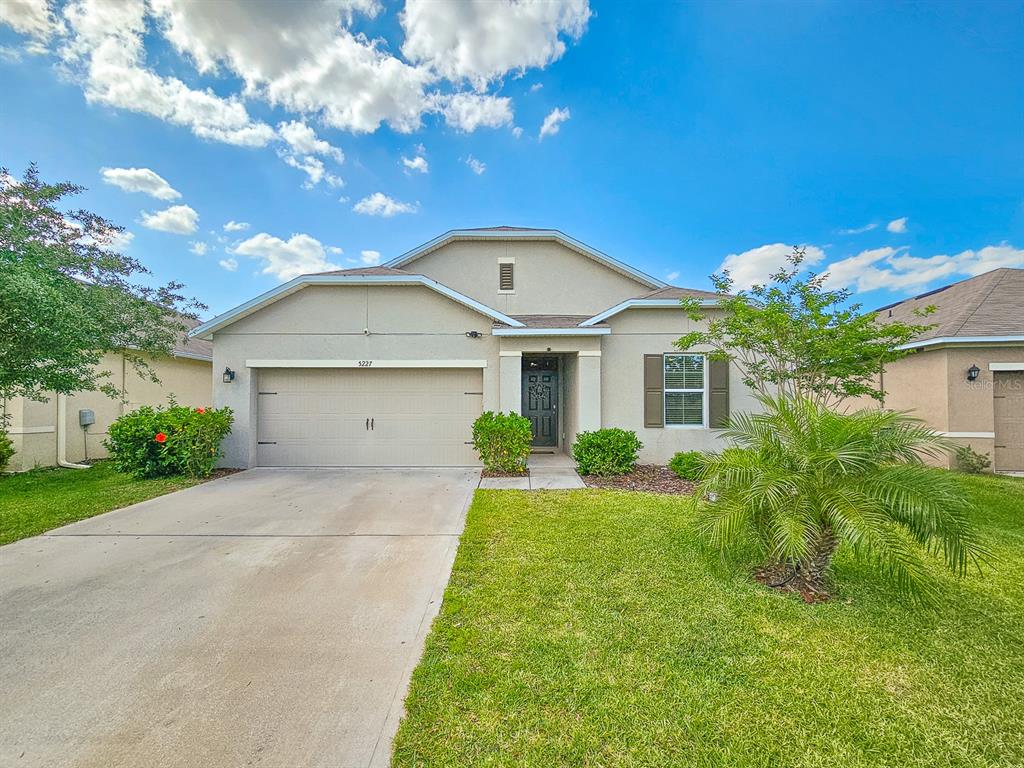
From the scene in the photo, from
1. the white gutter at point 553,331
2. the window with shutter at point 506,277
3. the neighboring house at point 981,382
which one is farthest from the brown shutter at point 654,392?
the neighboring house at point 981,382

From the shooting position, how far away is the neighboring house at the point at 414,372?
343 inches

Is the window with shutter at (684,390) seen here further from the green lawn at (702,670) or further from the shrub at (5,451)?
the shrub at (5,451)

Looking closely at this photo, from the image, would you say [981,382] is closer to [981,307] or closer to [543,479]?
[981,307]

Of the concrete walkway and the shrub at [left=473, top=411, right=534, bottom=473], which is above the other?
the shrub at [left=473, top=411, right=534, bottom=473]

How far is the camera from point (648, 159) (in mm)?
12406

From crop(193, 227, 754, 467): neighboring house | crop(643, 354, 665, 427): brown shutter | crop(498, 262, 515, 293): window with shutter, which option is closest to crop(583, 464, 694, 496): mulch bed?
crop(193, 227, 754, 467): neighboring house

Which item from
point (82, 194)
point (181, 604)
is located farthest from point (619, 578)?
point (82, 194)

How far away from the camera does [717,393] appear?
340 inches

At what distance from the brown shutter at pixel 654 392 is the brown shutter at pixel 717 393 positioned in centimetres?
101

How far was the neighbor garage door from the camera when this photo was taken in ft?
29.2

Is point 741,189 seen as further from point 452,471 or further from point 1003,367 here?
point 452,471

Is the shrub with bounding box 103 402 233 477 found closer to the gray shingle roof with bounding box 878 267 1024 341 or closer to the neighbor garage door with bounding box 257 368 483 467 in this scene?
the neighbor garage door with bounding box 257 368 483 467

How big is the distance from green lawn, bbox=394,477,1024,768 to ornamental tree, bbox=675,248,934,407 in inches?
130

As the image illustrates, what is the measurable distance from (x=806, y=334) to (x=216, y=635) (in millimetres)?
8164
